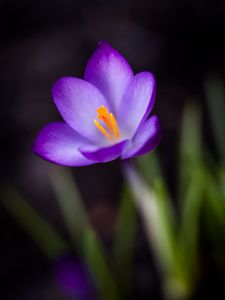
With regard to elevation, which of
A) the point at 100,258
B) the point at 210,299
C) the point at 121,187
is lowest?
the point at 210,299

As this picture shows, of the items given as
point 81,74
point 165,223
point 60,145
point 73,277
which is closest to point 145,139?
point 60,145

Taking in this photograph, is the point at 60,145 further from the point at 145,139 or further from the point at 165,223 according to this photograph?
the point at 165,223

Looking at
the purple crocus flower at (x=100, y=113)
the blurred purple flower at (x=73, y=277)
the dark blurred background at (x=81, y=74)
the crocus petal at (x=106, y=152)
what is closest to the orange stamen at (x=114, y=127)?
the purple crocus flower at (x=100, y=113)

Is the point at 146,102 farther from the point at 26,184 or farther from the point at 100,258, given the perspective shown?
the point at 26,184

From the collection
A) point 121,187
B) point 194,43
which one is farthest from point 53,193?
point 194,43

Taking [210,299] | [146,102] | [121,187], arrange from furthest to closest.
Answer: [121,187]
[210,299]
[146,102]

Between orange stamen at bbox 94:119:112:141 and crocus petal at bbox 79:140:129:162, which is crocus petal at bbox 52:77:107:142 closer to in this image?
orange stamen at bbox 94:119:112:141

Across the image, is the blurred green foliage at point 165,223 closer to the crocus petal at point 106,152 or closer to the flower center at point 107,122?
the flower center at point 107,122
